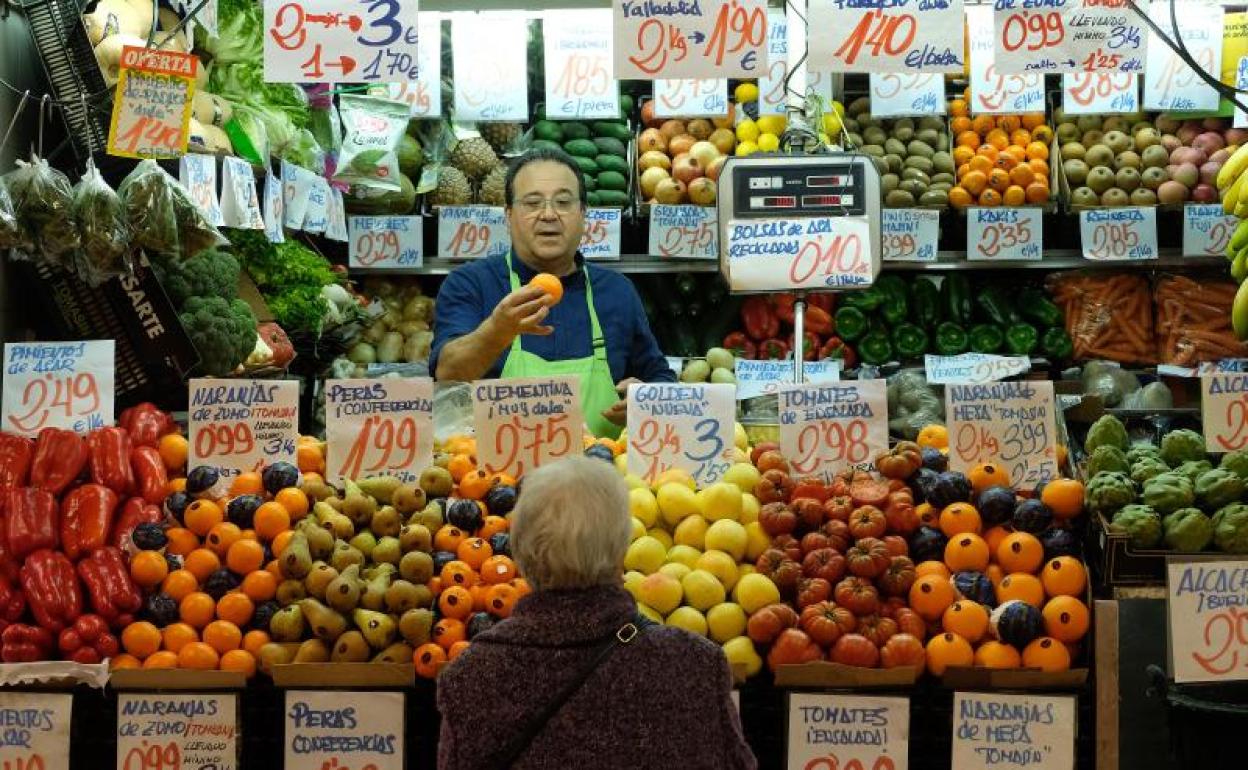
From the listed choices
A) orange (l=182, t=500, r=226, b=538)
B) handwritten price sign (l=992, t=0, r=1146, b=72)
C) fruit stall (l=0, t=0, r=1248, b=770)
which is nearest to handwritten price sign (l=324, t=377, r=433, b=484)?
fruit stall (l=0, t=0, r=1248, b=770)

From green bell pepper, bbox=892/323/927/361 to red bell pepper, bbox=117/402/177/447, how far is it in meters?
3.76

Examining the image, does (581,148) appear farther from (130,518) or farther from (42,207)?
(130,518)

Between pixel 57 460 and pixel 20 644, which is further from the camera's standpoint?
pixel 57 460

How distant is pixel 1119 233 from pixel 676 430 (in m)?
3.58

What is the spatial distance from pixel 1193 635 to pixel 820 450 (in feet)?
2.93

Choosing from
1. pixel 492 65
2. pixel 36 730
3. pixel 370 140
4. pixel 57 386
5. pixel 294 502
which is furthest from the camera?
pixel 492 65

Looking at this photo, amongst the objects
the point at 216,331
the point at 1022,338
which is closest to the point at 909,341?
the point at 1022,338

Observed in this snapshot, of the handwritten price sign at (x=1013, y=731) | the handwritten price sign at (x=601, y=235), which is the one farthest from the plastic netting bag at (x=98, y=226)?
the handwritten price sign at (x=601, y=235)

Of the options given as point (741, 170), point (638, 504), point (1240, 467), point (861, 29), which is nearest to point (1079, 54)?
point (861, 29)

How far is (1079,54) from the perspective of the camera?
12.9 feet

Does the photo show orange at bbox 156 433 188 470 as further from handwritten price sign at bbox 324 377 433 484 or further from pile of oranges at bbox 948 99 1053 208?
pile of oranges at bbox 948 99 1053 208

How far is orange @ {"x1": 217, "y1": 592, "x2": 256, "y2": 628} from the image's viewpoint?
2.82m

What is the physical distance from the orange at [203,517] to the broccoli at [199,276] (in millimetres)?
979

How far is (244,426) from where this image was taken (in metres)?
3.17
